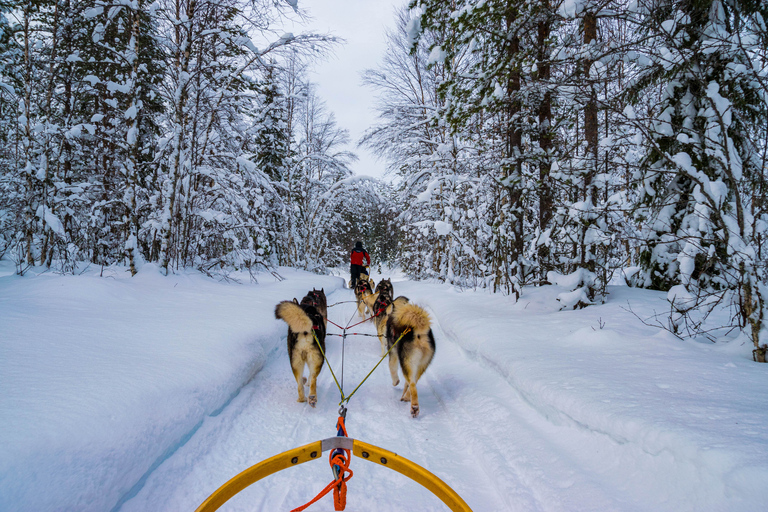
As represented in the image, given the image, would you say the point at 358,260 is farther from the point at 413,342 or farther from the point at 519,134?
the point at 413,342

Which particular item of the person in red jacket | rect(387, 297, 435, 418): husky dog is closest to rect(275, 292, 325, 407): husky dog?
rect(387, 297, 435, 418): husky dog

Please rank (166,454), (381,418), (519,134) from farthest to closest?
(519,134), (381,418), (166,454)

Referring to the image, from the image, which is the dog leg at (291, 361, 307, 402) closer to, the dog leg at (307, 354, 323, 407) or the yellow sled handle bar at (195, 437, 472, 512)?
the dog leg at (307, 354, 323, 407)

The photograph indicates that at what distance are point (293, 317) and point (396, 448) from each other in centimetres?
158

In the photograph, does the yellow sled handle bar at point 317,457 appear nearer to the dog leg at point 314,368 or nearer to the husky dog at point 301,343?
the husky dog at point 301,343

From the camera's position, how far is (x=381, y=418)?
3367mm

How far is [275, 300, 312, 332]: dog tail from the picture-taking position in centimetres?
345

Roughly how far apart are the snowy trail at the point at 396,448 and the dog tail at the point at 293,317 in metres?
0.88

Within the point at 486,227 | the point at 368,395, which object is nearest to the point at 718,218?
the point at 368,395

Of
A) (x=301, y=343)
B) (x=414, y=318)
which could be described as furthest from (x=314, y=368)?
(x=414, y=318)

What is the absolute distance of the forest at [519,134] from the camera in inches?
147

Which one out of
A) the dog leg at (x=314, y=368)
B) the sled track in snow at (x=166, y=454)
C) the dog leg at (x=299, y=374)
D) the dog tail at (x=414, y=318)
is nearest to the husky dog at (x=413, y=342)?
the dog tail at (x=414, y=318)

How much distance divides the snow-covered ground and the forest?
1.34 m

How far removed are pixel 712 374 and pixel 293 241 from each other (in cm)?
1762
